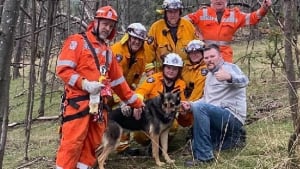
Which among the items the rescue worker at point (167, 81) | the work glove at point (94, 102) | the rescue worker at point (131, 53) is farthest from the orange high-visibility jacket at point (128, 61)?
the work glove at point (94, 102)

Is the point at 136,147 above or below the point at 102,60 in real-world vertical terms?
below

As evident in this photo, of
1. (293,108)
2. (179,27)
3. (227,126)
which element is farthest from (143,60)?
(293,108)

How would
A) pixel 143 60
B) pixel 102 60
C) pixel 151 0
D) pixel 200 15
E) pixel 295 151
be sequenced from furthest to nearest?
pixel 151 0
pixel 200 15
pixel 143 60
pixel 102 60
pixel 295 151

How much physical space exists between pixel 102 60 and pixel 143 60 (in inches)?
66.8

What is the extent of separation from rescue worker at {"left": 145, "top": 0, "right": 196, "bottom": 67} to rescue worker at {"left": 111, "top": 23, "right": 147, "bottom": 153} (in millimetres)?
315

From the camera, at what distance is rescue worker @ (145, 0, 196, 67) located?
7.64m

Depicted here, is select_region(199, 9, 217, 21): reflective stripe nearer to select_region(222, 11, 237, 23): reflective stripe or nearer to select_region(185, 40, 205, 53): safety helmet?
select_region(222, 11, 237, 23): reflective stripe

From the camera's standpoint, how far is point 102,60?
591 centimetres

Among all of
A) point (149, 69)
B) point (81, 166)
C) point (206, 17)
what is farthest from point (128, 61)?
point (81, 166)

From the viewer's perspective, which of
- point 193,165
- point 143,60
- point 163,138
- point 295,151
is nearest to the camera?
point 295,151

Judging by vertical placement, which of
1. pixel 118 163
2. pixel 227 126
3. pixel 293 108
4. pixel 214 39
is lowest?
pixel 118 163

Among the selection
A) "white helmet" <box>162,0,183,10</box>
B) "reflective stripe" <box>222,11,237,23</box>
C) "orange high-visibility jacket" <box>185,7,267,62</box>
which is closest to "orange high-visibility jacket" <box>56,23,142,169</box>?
"white helmet" <box>162,0,183,10</box>

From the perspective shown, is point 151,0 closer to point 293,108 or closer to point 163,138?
point 163,138

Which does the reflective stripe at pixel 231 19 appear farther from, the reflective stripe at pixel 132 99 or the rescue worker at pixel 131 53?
the reflective stripe at pixel 132 99
